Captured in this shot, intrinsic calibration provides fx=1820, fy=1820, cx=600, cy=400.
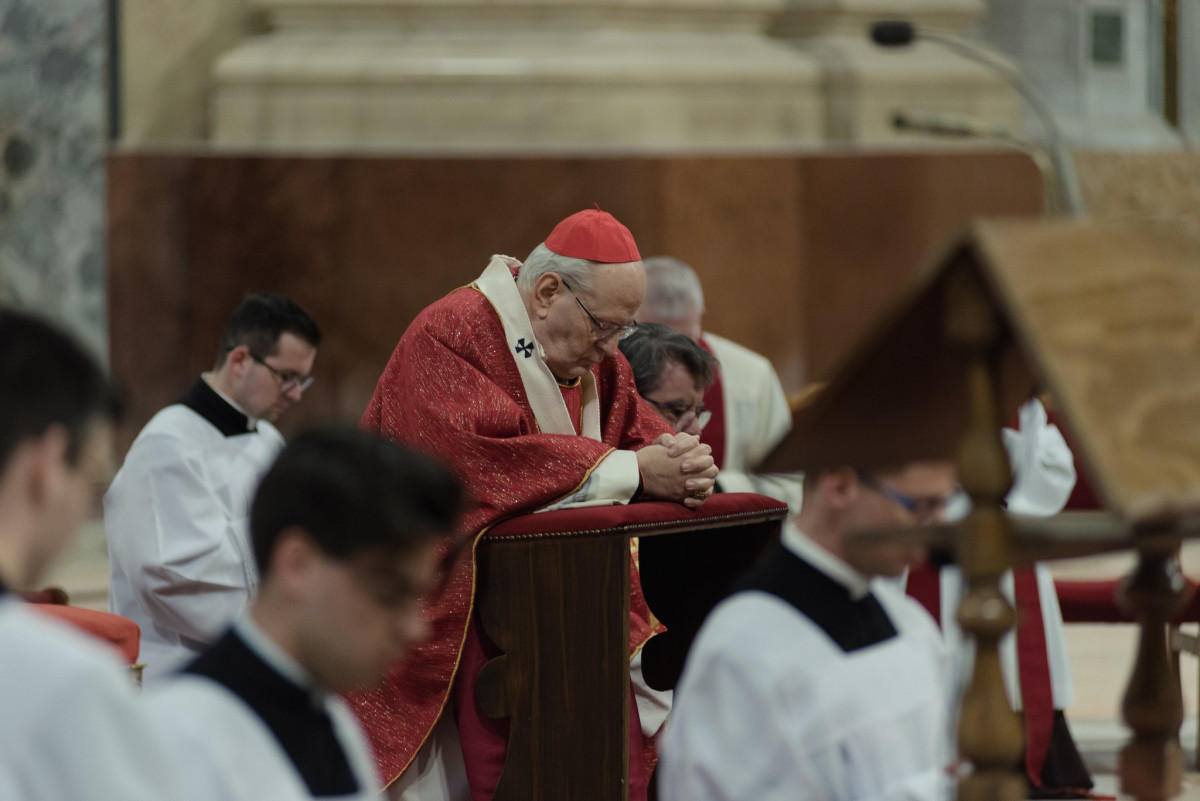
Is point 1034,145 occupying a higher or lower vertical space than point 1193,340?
lower

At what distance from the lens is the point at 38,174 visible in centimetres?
1058

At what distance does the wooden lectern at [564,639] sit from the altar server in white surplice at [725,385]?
2259 millimetres

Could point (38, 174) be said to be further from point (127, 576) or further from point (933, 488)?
point (933, 488)

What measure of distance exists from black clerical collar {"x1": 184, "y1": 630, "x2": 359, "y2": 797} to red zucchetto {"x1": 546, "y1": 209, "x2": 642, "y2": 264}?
2.47 m

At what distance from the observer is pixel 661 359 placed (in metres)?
5.25

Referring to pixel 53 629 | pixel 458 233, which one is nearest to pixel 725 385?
pixel 458 233

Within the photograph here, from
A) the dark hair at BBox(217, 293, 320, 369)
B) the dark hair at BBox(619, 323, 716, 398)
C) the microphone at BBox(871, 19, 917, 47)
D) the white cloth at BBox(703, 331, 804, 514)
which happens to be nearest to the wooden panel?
the dark hair at BBox(619, 323, 716, 398)

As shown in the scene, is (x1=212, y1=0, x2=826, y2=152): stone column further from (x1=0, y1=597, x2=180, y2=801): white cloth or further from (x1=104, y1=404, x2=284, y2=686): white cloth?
(x1=0, y1=597, x2=180, y2=801): white cloth

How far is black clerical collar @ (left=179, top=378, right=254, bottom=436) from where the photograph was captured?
5676mm

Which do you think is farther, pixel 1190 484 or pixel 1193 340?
pixel 1193 340

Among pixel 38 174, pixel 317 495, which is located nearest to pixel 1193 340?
pixel 317 495

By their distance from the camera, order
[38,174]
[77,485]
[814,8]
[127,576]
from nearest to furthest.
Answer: [77,485]
[127,576]
[814,8]
[38,174]

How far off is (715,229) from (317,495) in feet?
A: 21.7

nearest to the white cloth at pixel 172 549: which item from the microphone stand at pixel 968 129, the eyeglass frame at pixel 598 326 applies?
the eyeglass frame at pixel 598 326
